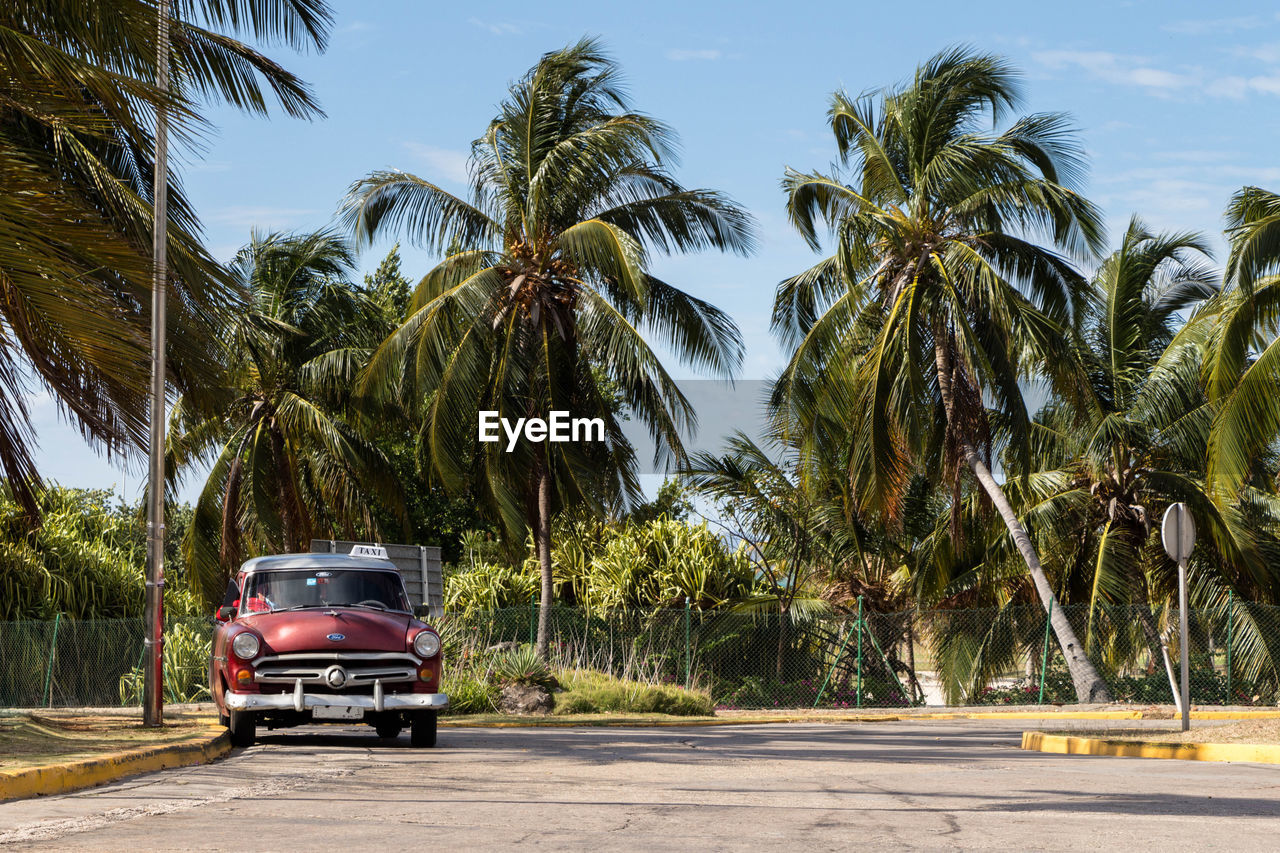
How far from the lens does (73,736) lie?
12539 millimetres

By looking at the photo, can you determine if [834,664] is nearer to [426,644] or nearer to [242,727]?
[426,644]

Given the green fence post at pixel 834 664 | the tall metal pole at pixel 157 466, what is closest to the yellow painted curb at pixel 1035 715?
the green fence post at pixel 834 664

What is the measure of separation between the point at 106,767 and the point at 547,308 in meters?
16.3

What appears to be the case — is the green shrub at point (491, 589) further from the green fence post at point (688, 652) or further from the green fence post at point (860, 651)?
the green fence post at point (860, 651)

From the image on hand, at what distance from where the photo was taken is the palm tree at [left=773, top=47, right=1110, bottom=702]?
24469 mm

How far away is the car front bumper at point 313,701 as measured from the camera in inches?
498

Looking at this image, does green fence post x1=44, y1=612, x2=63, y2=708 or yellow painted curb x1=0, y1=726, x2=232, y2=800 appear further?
green fence post x1=44, y1=612, x2=63, y2=708

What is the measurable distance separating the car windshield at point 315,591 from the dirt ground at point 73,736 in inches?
56.2

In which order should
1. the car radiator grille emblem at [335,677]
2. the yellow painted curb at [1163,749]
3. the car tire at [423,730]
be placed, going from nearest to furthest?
the yellow painted curb at [1163,749] < the car radiator grille emblem at [335,677] < the car tire at [423,730]

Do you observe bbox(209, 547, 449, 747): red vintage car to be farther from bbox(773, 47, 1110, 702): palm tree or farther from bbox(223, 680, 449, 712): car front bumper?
bbox(773, 47, 1110, 702): palm tree

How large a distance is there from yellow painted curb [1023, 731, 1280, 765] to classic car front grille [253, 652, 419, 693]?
6.61 metres

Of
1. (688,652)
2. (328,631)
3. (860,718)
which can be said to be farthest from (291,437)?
(328,631)

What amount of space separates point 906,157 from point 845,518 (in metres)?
7.39

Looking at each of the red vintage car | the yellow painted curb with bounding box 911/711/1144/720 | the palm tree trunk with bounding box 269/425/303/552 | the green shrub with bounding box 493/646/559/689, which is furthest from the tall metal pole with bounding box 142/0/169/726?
the palm tree trunk with bounding box 269/425/303/552
